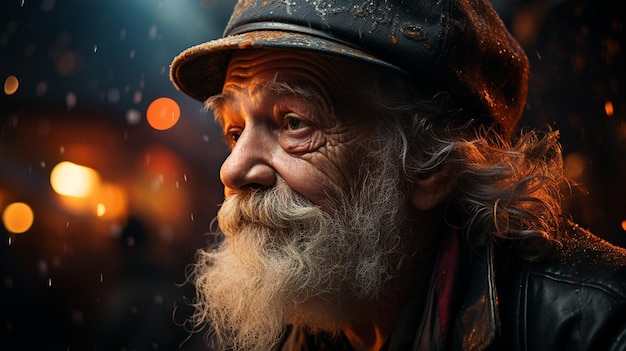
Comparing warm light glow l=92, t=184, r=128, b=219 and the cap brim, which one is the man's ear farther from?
warm light glow l=92, t=184, r=128, b=219

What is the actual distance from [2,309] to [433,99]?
9.61 feet

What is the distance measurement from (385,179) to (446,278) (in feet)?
1.46

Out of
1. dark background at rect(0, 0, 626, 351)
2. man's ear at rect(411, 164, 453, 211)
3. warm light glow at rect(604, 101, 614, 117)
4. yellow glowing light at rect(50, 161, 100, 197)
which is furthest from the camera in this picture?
yellow glowing light at rect(50, 161, 100, 197)

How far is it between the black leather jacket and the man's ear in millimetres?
267

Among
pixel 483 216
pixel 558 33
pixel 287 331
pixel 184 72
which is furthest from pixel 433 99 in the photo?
pixel 558 33

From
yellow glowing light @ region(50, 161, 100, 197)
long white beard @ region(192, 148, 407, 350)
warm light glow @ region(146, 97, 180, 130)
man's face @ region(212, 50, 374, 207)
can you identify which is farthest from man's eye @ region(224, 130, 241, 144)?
yellow glowing light @ region(50, 161, 100, 197)

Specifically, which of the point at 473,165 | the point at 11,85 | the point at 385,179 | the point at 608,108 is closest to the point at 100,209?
the point at 11,85

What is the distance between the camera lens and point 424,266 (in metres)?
2.11

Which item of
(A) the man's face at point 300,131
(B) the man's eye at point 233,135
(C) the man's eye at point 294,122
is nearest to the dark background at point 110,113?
(B) the man's eye at point 233,135

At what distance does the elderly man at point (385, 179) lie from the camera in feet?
6.24

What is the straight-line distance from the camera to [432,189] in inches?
83.3

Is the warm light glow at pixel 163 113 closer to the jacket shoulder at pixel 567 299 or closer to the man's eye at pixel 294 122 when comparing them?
the man's eye at pixel 294 122

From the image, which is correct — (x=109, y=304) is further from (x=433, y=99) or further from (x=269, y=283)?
(x=433, y=99)

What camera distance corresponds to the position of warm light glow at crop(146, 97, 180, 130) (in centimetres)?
451
